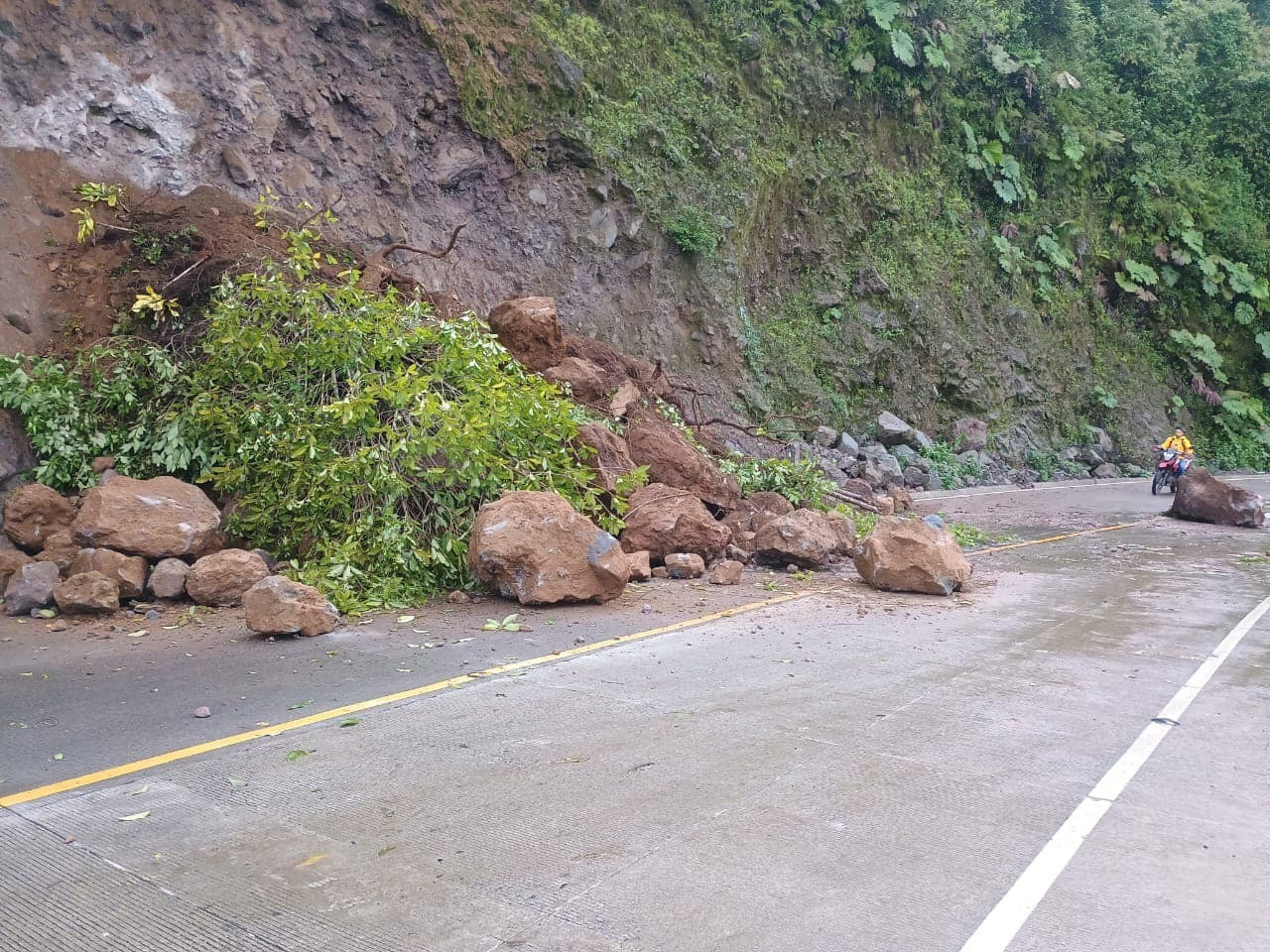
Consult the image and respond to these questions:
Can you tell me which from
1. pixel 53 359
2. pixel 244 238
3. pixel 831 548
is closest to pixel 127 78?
pixel 244 238

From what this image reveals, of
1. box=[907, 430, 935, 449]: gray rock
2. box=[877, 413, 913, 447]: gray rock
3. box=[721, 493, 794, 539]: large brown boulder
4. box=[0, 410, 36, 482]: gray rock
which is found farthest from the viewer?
box=[907, 430, 935, 449]: gray rock

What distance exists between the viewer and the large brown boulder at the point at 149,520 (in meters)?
8.40

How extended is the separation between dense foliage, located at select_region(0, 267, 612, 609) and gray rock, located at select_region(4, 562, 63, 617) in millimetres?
1736

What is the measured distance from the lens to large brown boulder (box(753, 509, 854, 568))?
35.3 feet

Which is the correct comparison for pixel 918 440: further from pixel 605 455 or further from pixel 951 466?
pixel 605 455

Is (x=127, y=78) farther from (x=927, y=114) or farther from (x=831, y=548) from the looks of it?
(x=927, y=114)

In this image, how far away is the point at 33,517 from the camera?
8.98 meters

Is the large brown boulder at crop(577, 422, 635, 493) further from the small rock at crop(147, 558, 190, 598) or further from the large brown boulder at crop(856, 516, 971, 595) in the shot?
the small rock at crop(147, 558, 190, 598)

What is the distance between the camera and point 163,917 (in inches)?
128

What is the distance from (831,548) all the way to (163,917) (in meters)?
8.58

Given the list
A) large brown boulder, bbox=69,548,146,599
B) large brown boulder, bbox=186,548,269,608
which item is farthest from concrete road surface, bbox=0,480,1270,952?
large brown boulder, bbox=186,548,269,608

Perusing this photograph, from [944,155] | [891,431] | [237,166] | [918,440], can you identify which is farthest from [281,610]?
[944,155]

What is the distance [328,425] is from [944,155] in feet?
75.6

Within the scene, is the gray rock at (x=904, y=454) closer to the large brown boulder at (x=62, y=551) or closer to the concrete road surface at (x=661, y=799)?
the concrete road surface at (x=661, y=799)
